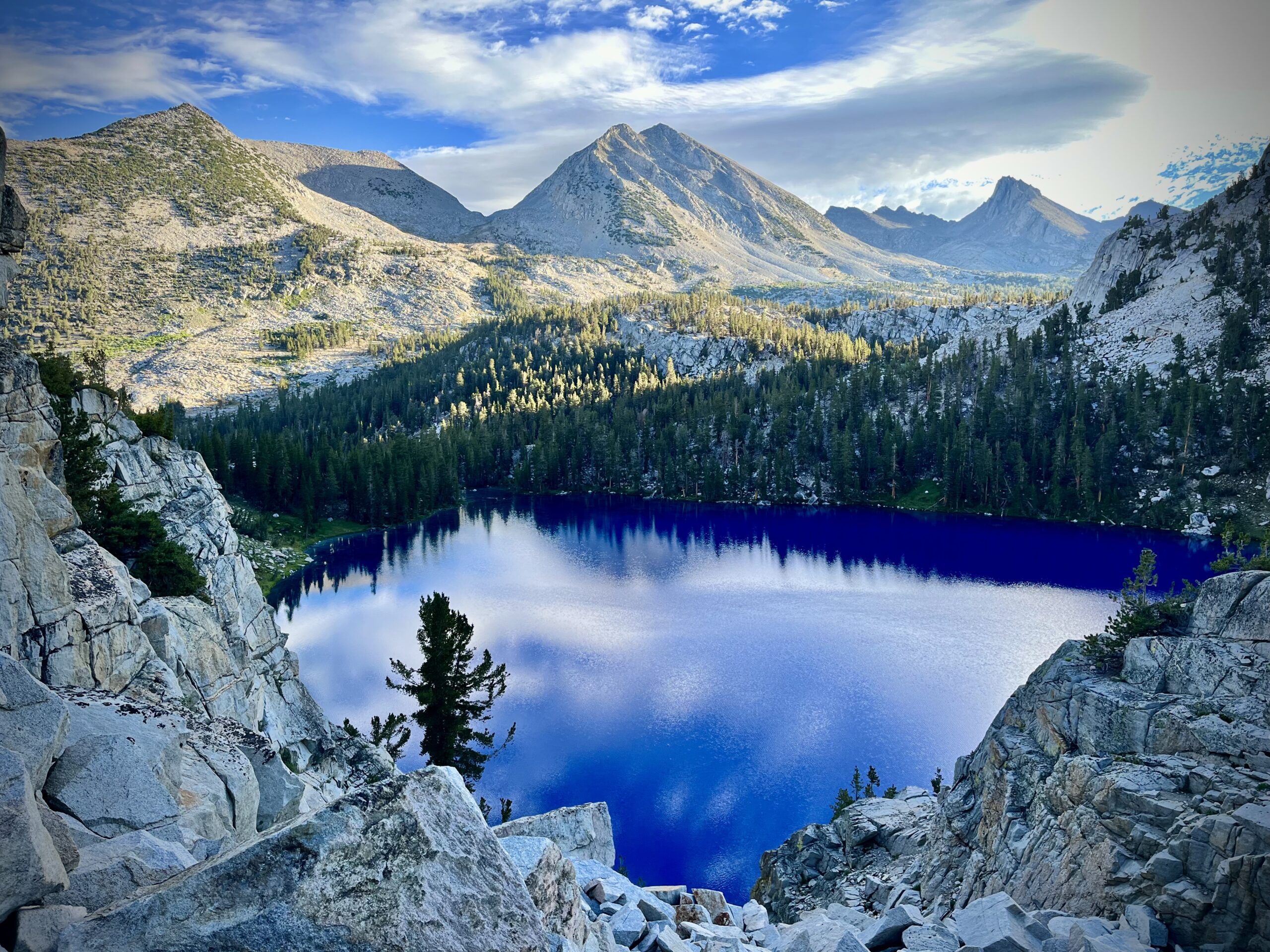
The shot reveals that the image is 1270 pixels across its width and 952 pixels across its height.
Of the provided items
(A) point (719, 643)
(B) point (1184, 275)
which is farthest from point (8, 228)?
(B) point (1184, 275)

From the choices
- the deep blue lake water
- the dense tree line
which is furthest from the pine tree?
the dense tree line

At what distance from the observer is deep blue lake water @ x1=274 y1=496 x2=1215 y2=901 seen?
110ft

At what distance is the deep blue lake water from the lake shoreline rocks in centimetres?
907

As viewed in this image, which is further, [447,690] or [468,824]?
[447,690]

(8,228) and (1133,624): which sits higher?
(8,228)

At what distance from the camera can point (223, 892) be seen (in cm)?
606

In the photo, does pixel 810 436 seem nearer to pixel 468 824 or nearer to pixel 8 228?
pixel 8 228

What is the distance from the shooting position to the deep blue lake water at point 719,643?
3356 centimetres

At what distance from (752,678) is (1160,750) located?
31.4 m

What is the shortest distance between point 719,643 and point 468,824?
46.7 m

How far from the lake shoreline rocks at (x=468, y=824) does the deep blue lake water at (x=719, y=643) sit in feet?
29.8

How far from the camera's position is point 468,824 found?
736 centimetres

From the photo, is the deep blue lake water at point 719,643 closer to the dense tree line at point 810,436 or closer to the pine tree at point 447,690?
the pine tree at point 447,690

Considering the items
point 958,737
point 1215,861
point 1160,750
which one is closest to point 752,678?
point 958,737
